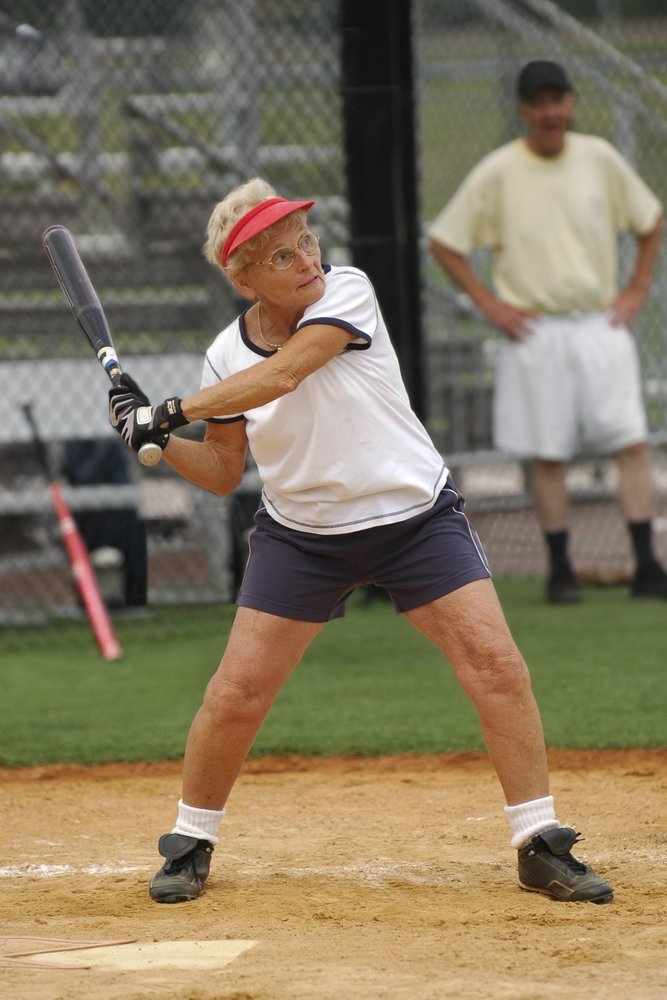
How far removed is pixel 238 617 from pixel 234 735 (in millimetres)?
283

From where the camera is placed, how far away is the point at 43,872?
4074 millimetres

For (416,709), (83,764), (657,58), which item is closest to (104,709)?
(83,764)

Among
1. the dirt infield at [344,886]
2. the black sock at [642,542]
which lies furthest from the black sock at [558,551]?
the dirt infield at [344,886]

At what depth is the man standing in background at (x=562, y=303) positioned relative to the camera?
7.38 meters

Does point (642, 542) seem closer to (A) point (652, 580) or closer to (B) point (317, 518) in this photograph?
(A) point (652, 580)

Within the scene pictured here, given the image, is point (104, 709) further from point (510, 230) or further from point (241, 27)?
point (241, 27)

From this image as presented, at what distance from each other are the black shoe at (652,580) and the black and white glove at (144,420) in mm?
4330

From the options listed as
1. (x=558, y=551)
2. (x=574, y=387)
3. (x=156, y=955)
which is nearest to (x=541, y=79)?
(x=574, y=387)

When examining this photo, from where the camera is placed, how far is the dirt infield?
3.07m

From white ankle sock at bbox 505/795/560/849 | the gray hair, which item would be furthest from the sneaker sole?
the gray hair

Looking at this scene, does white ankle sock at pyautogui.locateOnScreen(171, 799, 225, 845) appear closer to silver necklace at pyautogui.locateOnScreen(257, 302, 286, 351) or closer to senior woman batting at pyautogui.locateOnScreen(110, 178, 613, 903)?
senior woman batting at pyautogui.locateOnScreen(110, 178, 613, 903)

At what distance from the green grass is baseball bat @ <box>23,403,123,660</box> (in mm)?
91

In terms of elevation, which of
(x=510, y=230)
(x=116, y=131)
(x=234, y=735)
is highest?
(x=116, y=131)

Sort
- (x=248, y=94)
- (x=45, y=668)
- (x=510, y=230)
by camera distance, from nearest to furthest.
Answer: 1. (x=45, y=668)
2. (x=510, y=230)
3. (x=248, y=94)
